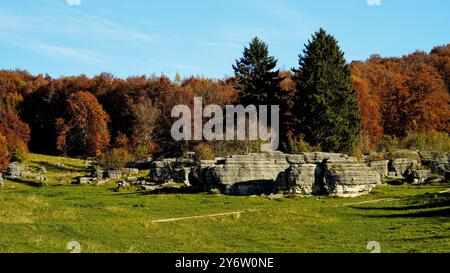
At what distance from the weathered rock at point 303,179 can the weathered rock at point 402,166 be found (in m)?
16.0

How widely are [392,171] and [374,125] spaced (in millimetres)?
33954

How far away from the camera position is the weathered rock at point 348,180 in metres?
39.9

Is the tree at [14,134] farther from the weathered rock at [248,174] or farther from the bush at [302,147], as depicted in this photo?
the weathered rock at [248,174]

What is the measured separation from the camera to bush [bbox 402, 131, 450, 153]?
69.2 m

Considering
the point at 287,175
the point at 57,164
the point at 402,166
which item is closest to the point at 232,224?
the point at 287,175

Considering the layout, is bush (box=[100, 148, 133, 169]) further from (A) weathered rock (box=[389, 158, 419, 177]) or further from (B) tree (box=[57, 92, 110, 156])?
(A) weathered rock (box=[389, 158, 419, 177])

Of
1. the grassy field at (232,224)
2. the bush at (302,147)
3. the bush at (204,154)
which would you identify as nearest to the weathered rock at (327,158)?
the grassy field at (232,224)

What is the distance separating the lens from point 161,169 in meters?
58.0

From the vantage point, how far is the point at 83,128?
10188cm

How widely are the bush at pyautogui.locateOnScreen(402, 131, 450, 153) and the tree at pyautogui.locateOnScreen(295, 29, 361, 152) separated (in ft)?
22.4

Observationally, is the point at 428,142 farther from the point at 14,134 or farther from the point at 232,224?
the point at 14,134

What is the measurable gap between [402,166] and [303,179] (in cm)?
1797

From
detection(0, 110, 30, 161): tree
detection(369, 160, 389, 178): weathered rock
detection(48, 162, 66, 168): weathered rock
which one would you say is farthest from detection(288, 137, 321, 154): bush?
detection(0, 110, 30, 161): tree
